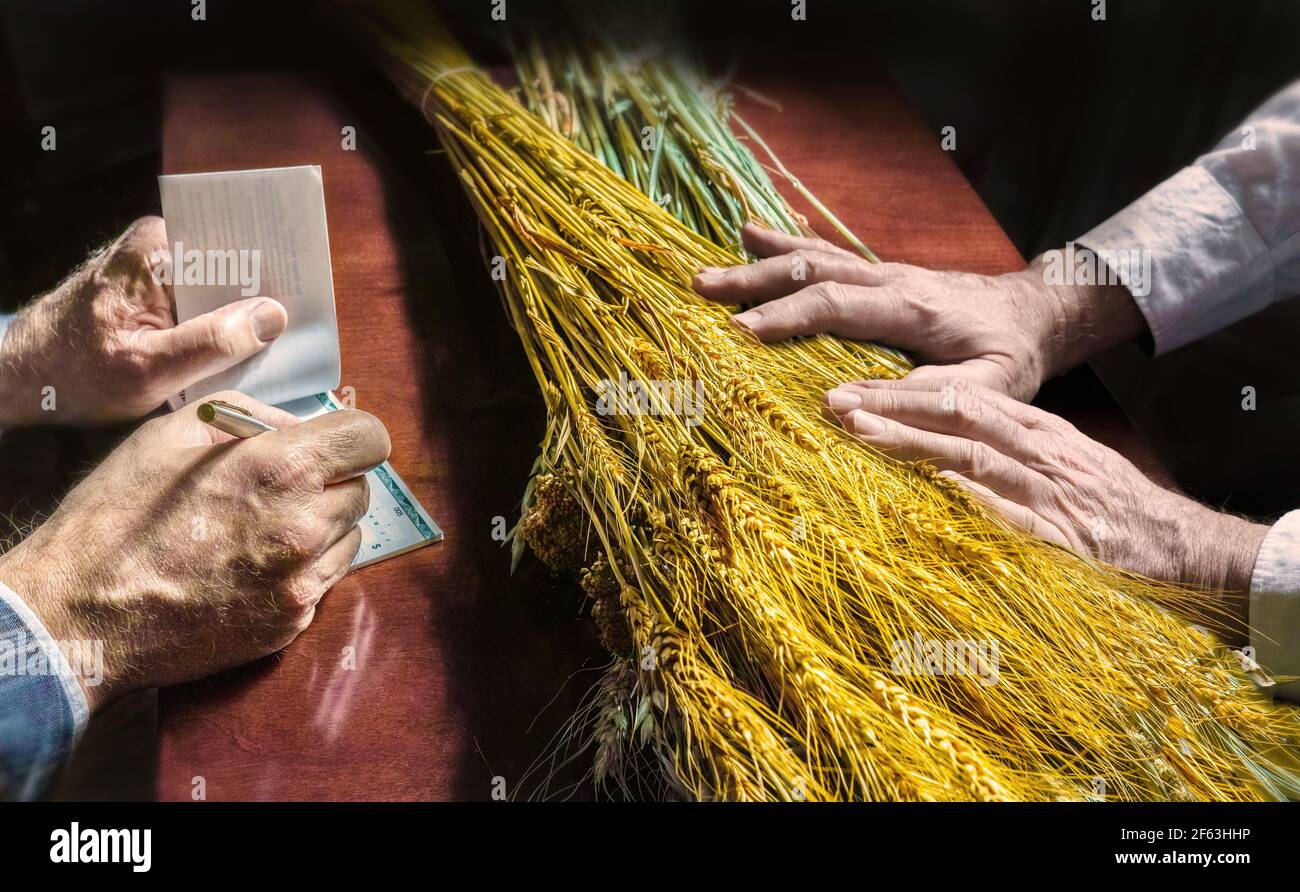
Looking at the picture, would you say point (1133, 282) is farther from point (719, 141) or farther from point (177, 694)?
point (177, 694)

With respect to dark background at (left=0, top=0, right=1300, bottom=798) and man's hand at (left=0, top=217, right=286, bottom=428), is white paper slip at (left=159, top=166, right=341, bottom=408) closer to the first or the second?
man's hand at (left=0, top=217, right=286, bottom=428)

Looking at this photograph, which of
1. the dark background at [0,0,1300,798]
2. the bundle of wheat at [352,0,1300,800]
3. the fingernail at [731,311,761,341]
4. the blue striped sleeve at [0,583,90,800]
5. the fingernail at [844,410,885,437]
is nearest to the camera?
the bundle of wheat at [352,0,1300,800]

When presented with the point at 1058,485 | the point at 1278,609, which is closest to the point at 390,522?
the point at 1058,485

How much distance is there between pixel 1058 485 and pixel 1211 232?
1.61ft

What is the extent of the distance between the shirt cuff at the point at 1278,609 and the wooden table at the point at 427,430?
0.25m

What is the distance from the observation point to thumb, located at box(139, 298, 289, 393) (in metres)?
0.93

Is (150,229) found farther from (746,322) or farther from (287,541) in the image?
(746,322)

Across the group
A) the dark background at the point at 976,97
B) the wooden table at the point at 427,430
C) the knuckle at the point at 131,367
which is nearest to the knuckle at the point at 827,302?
the wooden table at the point at 427,430

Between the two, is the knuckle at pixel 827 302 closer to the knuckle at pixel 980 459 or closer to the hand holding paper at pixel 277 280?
the knuckle at pixel 980 459

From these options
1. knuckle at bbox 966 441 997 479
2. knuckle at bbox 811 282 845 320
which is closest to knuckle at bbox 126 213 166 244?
knuckle at bbox 811 282 845 320

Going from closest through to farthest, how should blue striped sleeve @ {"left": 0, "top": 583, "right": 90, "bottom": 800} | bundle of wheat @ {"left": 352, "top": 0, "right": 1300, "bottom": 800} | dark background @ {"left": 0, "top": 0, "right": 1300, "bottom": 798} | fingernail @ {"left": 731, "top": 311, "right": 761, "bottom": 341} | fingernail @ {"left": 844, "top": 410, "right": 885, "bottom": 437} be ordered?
bundle of wheat @ {"left": 352, "top": 0, "right": 1300, "bottom": 800}
blue striped sleeve @ {"left": 0, "top": 583, "right": 90, "bottom": 800}
fingernail @ {"left": 844, "top": 410, "right": 885, "bottom": 437}
fingernail @ {"left": 731, "top": 311, "right": 761, "bottom": 341}
dark background @ {"left": 0, "top": 0, "right": 1300, "bottom": 798}

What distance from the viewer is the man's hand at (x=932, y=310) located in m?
1.05

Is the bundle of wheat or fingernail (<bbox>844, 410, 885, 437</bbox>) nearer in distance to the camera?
the bundle of wheat
